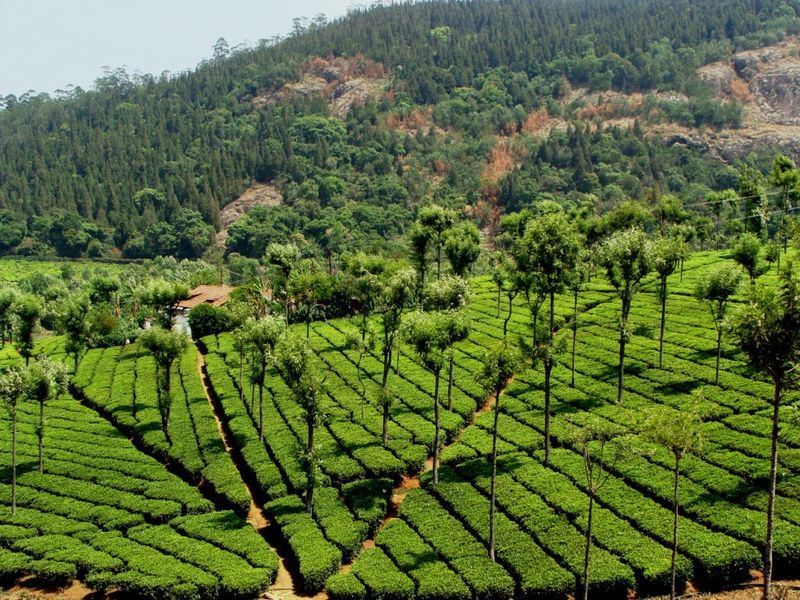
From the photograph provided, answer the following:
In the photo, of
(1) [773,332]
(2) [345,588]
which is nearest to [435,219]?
(2) [345,588]

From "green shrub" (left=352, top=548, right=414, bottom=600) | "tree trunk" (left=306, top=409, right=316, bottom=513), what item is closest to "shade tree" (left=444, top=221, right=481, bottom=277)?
"tree trunk" (left=306, top=409, right=316, bottom=513)

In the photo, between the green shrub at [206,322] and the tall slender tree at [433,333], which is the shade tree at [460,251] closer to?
the tall slender tree at [433,333]

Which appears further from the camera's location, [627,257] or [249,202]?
[249,202]

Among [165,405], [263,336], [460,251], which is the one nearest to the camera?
[263,336]

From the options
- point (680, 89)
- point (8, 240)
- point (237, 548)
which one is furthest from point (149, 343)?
point (680, 89)

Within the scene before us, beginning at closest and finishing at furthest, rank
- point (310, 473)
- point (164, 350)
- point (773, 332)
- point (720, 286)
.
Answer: point (773, 332) → point (310, 473) → point (720, 286) → point (164, 350)

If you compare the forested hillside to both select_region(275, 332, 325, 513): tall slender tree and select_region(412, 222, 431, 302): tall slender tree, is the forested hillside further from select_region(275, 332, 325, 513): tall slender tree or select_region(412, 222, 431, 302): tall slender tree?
select_region(275, 332, 325, 513): tall slender tree

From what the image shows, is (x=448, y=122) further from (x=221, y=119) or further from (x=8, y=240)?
(x=8, y=240)

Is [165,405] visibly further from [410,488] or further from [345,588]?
[345,588]

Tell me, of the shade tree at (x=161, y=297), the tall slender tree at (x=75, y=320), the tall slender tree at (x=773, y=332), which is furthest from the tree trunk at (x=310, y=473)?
the tall slender tree at (x=75, y=320)
